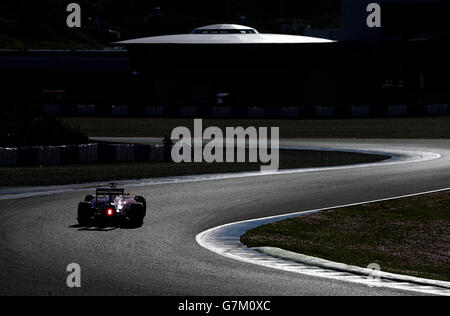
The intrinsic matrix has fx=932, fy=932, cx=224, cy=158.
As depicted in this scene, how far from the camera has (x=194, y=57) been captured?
242ft

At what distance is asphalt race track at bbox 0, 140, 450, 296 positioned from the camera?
11969 mm

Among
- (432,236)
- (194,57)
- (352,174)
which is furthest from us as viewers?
(194,57)

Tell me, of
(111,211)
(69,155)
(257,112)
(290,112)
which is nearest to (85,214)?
(111,211)

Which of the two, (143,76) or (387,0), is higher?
(387,0)

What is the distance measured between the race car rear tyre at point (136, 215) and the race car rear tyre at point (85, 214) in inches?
28.8

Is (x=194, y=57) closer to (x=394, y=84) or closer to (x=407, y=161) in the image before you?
(x=394, y=84)

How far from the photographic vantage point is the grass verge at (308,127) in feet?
160

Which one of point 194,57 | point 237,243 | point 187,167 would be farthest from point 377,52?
point 237,243

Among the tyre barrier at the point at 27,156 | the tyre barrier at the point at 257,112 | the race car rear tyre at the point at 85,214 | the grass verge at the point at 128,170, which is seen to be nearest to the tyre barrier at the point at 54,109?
the tyre barrier at the point at 257,112

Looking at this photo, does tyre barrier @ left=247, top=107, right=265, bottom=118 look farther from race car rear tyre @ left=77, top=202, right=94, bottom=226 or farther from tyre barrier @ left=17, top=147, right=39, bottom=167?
race car rear tyre @ left=77, top=202, right=94, bottom=226

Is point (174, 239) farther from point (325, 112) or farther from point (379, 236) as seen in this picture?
point (325, 112)

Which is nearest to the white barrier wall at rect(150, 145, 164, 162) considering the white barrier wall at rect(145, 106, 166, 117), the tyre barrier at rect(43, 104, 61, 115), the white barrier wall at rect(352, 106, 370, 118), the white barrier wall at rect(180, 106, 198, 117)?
the white barrier wall at rect(180, 106, 198, 117)

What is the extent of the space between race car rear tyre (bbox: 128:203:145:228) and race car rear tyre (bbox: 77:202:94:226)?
2.40ft
